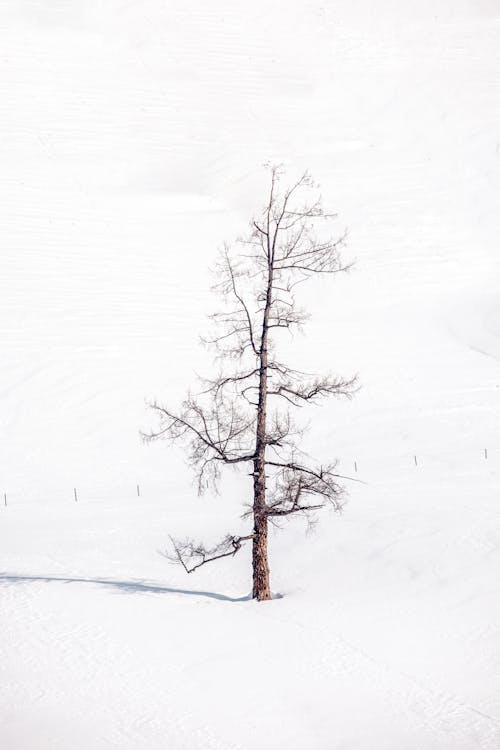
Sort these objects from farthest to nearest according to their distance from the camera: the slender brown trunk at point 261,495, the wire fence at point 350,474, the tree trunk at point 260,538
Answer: the wire fence at point 350,474 < the tree trunk at point 260,538 < the slender brown trunk at point 261,495

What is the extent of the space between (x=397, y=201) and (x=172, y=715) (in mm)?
46029

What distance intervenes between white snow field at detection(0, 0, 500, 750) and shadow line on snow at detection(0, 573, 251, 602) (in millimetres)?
116

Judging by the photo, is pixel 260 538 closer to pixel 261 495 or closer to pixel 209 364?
pixel 261 495

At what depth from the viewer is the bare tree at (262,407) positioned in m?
15.2

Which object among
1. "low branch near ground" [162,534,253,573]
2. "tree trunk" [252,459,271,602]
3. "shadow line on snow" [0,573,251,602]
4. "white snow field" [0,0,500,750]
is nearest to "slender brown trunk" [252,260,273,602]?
"tree trunk" [252,459,271,602]

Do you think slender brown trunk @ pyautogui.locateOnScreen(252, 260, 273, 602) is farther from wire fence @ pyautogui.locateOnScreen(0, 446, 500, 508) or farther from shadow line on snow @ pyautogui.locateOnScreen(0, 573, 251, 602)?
wire fence @ pyautogui.locateOnScreen(0, 446, 500, 508)

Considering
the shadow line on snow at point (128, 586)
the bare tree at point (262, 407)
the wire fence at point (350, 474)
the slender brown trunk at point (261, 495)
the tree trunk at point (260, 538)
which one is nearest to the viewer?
the bare tree at point (262, 407)

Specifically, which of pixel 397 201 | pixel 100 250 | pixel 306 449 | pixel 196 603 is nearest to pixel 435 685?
pixel 196 603

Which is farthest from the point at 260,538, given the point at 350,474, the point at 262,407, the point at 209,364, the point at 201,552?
the point at 209,364

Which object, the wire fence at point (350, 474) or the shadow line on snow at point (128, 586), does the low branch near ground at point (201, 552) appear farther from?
the wire fence at point (350, 474)

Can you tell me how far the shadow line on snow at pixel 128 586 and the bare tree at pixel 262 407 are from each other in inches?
27.6

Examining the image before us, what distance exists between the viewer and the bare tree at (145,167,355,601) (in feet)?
49.9

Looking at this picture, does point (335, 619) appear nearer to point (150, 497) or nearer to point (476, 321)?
point (150, 497)

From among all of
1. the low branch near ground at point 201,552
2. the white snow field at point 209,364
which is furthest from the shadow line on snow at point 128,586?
the low branch near ground at point 201,552
